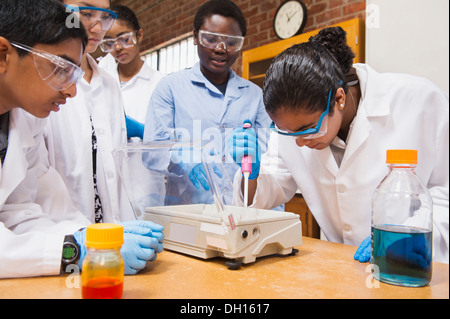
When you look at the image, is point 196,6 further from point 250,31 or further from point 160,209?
point 160,209

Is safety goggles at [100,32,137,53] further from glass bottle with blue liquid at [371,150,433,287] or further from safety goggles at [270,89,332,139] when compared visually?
glass bottle with blue liquid at [371,150,433,287]

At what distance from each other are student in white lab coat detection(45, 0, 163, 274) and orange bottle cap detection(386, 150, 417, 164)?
105 centimetres

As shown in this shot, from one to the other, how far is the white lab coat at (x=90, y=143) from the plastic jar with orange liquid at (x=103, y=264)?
82 cm

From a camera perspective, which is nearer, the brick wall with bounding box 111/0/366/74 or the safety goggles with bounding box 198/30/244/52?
the safety goggles with bounding box 198/30/244/52

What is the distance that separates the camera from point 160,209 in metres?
1.24

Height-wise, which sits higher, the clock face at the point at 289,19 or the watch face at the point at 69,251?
the clock face at the point at 289,19

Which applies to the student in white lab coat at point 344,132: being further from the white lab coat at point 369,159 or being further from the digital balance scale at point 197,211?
the digital balance scale at point 197,211

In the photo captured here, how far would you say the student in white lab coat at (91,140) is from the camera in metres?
1.51

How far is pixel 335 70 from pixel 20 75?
99 centimetres

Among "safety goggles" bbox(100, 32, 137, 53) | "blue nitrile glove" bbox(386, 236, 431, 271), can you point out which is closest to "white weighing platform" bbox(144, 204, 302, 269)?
"blue nitrile glove" bbox(386, 236, 431, 271)

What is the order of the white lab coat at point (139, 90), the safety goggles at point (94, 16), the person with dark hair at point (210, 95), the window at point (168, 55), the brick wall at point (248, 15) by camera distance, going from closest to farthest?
1. the safety goggles at point (94, 16)
2. the person with dark hair at point (210, 95)
3. the white lab coat at point (139, 90)
4. the brick wall at point (248, 15)
5. the window at point (168, 55)

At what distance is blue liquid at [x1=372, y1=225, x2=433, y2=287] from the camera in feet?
2.72

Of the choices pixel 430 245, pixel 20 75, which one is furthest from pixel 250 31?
pixel 430 245

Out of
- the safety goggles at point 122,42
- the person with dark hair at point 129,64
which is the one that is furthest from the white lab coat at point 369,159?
the safety goggles at point 122,42
